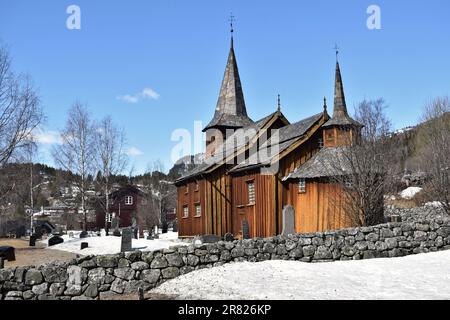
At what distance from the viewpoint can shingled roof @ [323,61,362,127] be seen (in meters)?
25.9

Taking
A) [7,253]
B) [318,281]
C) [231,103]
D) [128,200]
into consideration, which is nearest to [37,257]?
[7,253]

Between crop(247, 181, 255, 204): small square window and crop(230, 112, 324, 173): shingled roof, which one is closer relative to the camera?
crop(230, 112, 324, 173): shingled roof

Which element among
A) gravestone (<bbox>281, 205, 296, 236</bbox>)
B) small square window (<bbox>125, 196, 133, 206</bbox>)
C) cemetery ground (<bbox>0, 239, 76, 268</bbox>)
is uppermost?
small square window (<bbox>125, 196, 133, 206</bbox>)

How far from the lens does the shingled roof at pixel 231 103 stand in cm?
3794

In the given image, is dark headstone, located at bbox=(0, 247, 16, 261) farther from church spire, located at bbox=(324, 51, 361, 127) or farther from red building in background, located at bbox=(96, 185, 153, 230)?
red building in background, located at bbox=(96, 185, 153, 230)

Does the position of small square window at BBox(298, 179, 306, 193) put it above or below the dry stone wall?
above

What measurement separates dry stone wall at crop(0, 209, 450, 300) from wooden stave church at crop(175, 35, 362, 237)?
630cm

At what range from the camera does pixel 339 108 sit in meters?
26.9

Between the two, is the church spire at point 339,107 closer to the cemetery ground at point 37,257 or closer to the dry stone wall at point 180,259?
the dry stone wall at point 180,259

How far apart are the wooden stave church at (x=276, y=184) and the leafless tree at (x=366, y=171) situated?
88cm

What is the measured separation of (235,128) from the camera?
37.6m

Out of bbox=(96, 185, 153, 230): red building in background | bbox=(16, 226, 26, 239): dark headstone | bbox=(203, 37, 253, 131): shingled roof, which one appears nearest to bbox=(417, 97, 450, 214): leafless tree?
bbox=(203, 37, 253, 131): shingled roof

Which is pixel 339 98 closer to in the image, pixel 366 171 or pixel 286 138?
pixel 286 138
